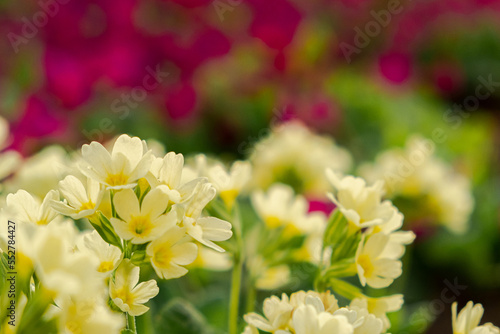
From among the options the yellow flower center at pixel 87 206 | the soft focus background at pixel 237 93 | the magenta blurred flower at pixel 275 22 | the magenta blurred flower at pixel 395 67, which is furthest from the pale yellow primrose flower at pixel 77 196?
the magenta blurred flower at pixel 395 67

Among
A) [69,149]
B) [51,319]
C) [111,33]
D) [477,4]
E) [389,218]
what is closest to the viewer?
[51,319]

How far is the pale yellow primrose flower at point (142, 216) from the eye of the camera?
0.40m

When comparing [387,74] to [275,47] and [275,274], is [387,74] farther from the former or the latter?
[275,274]

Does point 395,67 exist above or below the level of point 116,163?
below

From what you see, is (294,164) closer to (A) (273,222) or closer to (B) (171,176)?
(A) (273,222)

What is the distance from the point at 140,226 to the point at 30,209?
0.08 meters

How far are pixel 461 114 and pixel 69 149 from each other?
0.97 meters

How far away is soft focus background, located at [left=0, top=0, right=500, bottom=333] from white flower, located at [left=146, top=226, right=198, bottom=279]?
66cm

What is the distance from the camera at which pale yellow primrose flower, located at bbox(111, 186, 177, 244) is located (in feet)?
1.30

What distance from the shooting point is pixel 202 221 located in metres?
0.43

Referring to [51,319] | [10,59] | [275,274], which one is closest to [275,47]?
[10,59]

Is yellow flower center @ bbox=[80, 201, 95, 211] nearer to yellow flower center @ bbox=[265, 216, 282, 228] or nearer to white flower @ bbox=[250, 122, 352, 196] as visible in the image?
yellow flower center @ bbox=[265, 216, 282, 228]

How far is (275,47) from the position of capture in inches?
58.2

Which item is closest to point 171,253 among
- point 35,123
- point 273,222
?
point 273,222
